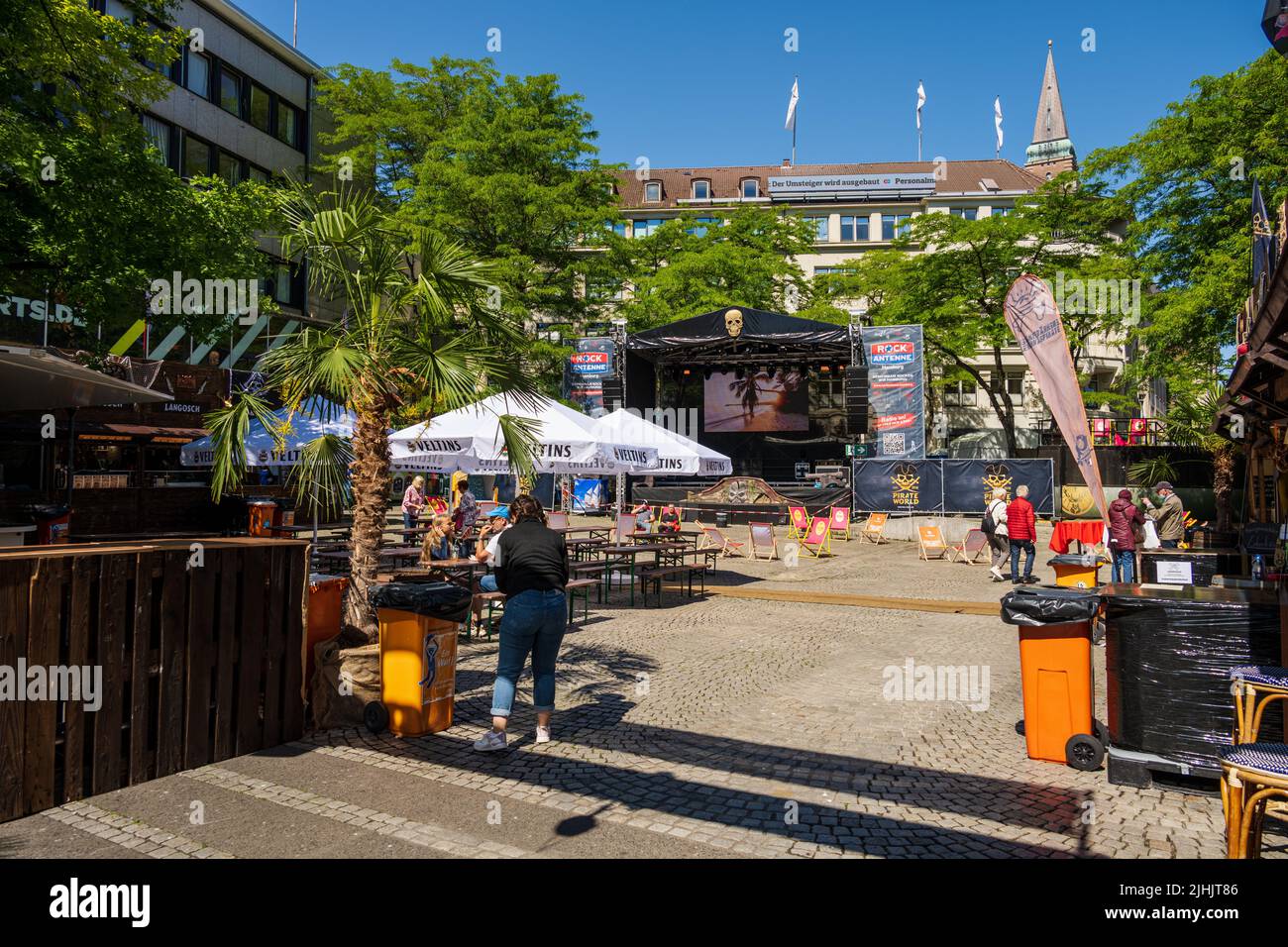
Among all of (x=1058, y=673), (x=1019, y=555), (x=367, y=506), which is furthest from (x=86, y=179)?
(x=1019, y=555)

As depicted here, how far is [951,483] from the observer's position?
2588 centimetres

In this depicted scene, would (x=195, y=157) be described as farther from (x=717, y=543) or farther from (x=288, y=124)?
(x=717, y=543)

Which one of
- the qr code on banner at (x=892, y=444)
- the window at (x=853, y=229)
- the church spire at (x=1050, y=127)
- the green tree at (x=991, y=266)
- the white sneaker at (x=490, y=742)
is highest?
the church spire at (x=1050, y=127)

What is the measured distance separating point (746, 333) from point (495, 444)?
17.7m

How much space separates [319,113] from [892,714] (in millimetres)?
38740

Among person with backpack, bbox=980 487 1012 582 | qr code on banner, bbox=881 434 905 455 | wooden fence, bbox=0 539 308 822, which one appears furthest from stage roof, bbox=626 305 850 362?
wooden fence, bbox=0 539 308 822

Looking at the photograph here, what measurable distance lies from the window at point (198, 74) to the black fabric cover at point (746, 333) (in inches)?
723

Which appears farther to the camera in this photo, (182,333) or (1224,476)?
(182,333)

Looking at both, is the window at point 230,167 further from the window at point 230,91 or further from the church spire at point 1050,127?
the church spire at point 1050,127

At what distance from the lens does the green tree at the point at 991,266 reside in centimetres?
3422

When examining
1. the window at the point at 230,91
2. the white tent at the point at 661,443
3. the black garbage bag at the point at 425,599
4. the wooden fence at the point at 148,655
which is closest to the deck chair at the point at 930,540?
A: the white tent at the point at 661,443

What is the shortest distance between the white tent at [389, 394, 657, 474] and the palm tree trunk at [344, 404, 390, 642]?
3.55 meters

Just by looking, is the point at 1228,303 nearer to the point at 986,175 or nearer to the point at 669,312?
the point at 669,312

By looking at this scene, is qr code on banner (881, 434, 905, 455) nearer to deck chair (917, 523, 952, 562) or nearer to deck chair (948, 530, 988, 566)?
deck chair (917, 523, 952, 562)
